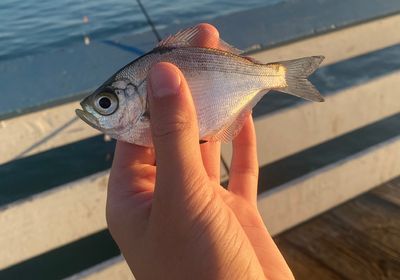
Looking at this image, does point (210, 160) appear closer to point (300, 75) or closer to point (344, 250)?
point (300, 75)

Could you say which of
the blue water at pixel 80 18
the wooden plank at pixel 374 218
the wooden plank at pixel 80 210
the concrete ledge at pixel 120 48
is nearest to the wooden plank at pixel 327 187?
the wooden plank at pixel 80 210

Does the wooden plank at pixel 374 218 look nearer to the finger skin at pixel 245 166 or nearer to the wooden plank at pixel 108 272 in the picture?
the finger skin at pixel 245 166

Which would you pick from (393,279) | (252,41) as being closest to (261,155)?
(252,41)

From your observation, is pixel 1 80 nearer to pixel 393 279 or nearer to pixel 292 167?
pixel 393 279

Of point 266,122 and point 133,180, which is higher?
point 133,180

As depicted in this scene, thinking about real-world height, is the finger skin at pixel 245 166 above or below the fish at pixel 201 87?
below
